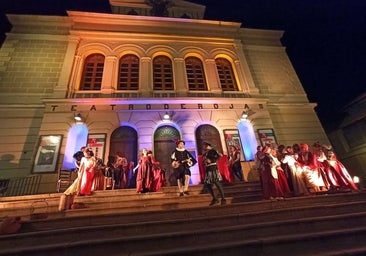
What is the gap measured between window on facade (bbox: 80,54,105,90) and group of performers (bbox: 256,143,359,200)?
9.99 metres

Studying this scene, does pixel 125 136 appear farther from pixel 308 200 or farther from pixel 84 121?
pixel 308 200

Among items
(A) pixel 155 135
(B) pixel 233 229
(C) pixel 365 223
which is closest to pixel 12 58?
(A) pixel 155 135

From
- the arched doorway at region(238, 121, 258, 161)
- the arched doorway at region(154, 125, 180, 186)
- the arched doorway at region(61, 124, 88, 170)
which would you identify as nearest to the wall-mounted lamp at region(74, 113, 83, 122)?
the arched doorway at region(61, 124, 88, 170)

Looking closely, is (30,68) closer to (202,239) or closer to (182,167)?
(182,167)

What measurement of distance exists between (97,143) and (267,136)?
8.72 m

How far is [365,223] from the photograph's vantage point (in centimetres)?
407

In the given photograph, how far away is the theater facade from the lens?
34.9 feet

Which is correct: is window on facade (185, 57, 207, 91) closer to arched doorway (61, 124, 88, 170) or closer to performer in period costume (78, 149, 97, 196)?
arched doorway (61, 124, 88, 170)

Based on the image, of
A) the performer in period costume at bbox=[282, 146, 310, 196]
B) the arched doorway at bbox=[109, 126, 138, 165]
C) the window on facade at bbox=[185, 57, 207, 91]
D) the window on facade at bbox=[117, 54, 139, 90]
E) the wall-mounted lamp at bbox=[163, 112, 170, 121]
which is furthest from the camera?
the window on facade at bbox=[185, 57, 207, 91]

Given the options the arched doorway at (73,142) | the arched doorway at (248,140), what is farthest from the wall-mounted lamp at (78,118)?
the arched doorway at (248,140)

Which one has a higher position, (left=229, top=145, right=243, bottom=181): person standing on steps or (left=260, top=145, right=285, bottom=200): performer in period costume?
(left=229, top=145, right=243, bottom=181): person standing on steps

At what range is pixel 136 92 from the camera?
40.8 ft

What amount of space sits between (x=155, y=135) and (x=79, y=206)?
19.5 ft

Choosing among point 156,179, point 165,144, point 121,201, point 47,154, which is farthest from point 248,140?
point 47,154
